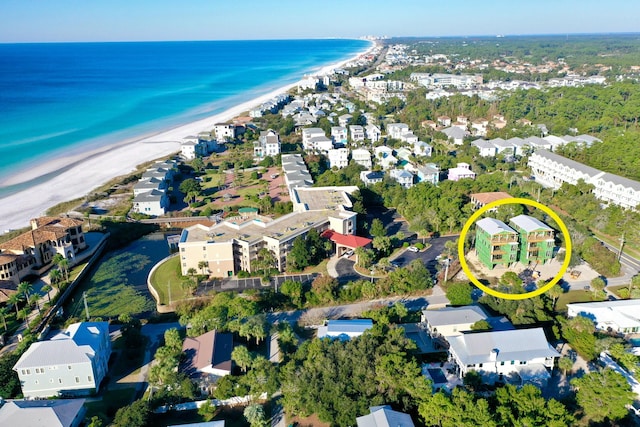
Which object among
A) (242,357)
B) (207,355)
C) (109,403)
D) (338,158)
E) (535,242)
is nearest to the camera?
(109,403)

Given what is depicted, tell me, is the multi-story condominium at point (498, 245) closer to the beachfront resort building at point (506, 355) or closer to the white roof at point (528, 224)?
the white roof at point (528, 224)

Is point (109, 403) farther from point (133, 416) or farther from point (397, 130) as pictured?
point (397, 130)

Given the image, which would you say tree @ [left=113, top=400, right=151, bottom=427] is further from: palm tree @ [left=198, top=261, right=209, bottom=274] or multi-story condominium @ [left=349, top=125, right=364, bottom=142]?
multi-story condominium @ [left=349, top=125, right=364, bottom=142]

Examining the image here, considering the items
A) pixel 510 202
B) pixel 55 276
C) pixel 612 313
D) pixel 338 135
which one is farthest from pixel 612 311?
pixel 338 135

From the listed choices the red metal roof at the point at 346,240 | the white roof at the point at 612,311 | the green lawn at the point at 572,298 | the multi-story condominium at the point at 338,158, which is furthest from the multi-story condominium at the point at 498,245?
the multi-story condominium at the point at 338,158

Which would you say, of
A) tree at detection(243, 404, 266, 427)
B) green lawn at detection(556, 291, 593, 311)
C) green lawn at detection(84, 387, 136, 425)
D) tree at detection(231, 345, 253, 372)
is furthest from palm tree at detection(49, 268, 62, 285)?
green lawn at detection(556, 291, 593, 311)

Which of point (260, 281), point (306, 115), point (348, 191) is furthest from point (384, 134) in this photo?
point (260, 281)
